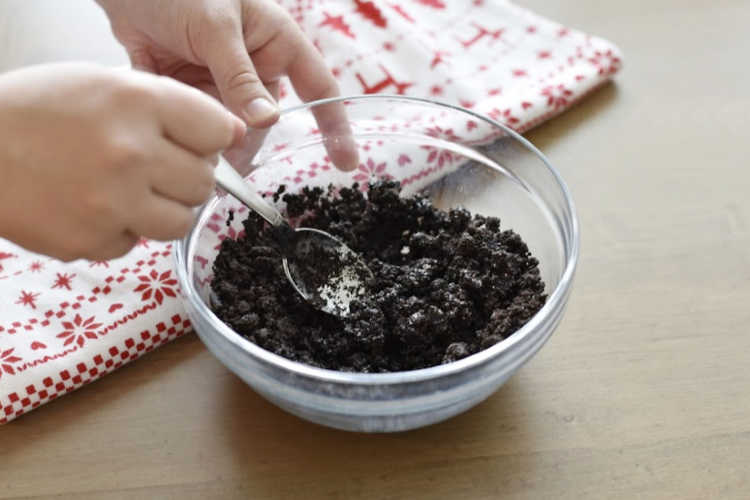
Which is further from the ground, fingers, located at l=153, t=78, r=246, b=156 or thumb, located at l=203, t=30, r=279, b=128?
fingers, located at l=153, t=78, r=246, b=156

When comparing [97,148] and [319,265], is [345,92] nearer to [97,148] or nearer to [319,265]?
[319,265]

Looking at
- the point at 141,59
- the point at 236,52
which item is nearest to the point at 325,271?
the point at 236,52

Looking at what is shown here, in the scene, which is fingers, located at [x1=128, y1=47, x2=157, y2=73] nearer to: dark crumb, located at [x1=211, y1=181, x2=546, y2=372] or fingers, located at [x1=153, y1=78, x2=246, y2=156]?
dark crumb, located at [x1=211, y1=181, x2=546, y2=372]

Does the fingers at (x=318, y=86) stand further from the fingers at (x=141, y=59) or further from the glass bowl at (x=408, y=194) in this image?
the fingers at (x=141, y=59)

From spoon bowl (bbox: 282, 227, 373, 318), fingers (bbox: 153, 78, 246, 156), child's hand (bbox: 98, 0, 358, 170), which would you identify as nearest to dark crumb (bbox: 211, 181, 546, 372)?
spoon bowl (bbox: 282, 227, 373, 318)

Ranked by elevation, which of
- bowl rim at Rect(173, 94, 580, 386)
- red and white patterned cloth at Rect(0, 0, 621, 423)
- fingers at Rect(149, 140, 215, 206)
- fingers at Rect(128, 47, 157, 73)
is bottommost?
red and white patterned cloth at Rect(0, 0, 621, 423)

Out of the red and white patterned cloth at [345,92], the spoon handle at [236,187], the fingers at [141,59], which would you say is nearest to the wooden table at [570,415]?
the red and white patterned cloth at [345,92]
